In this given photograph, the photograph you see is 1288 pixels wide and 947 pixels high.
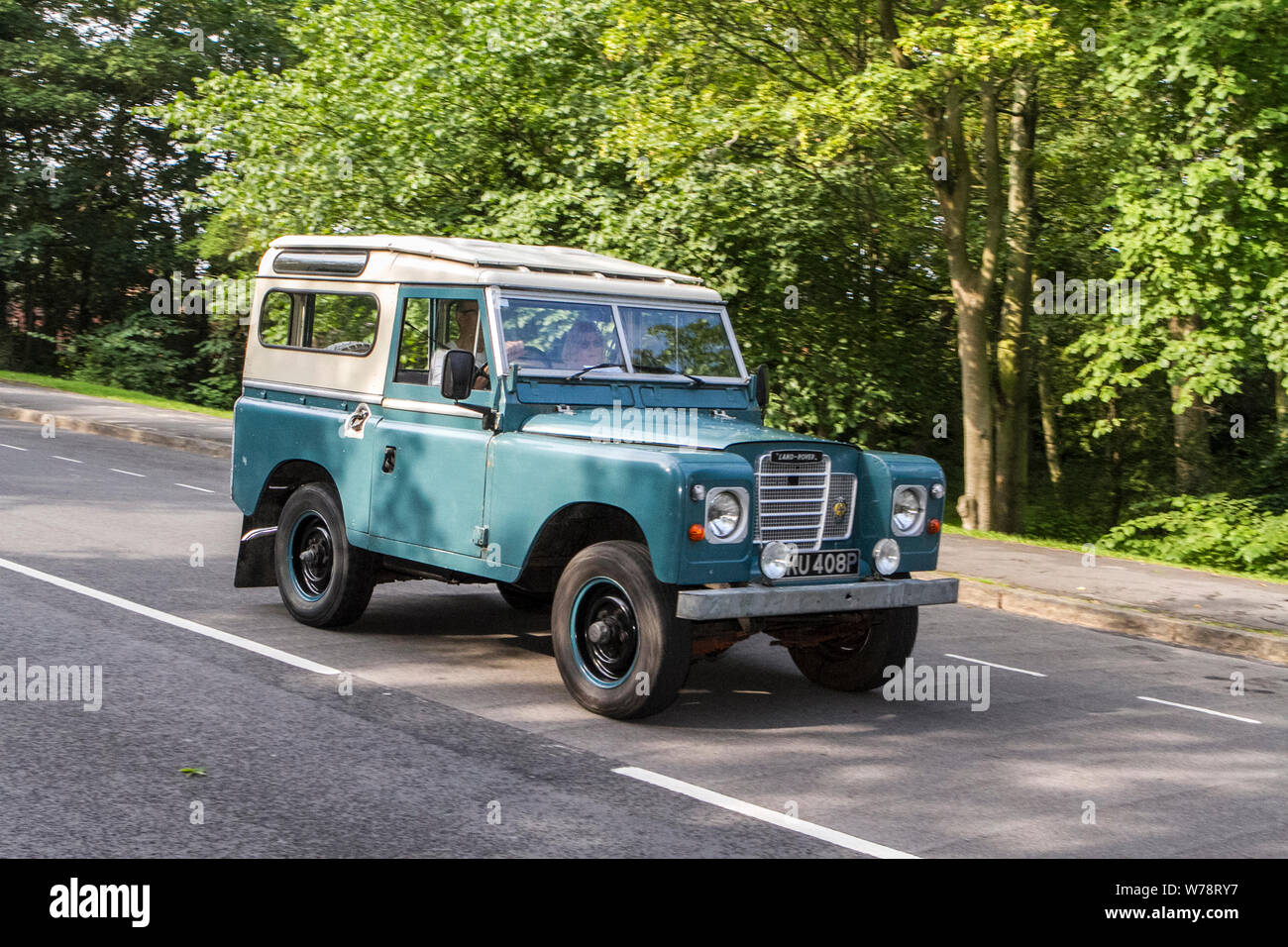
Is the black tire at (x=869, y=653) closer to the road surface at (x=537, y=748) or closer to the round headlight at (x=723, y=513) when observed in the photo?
the road surface at (x=537, y=748)

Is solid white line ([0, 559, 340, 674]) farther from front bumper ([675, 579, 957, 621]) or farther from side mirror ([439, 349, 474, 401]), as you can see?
front bumper ([675, 579, 957, 621])

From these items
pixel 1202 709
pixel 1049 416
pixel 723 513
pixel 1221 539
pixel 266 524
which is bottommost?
pixel 1202 709

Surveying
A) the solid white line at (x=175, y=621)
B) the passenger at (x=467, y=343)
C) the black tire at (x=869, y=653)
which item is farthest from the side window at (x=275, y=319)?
the black tire at (x=869, y=653)

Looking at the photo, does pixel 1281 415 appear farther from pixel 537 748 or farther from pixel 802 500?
pixel 537 748

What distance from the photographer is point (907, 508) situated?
24.9 ft

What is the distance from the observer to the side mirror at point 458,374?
763 cm

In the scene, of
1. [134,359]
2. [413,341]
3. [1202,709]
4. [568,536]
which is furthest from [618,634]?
[134,359]

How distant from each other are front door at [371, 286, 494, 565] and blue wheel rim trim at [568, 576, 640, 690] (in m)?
0.81

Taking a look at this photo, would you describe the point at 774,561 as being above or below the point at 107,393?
below

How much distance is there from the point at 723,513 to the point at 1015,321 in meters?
16.0

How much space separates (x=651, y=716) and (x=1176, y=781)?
255 centimetres

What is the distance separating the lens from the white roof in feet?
27.1

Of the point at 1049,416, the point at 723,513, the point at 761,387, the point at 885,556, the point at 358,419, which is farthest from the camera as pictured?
the point at 1049,416
